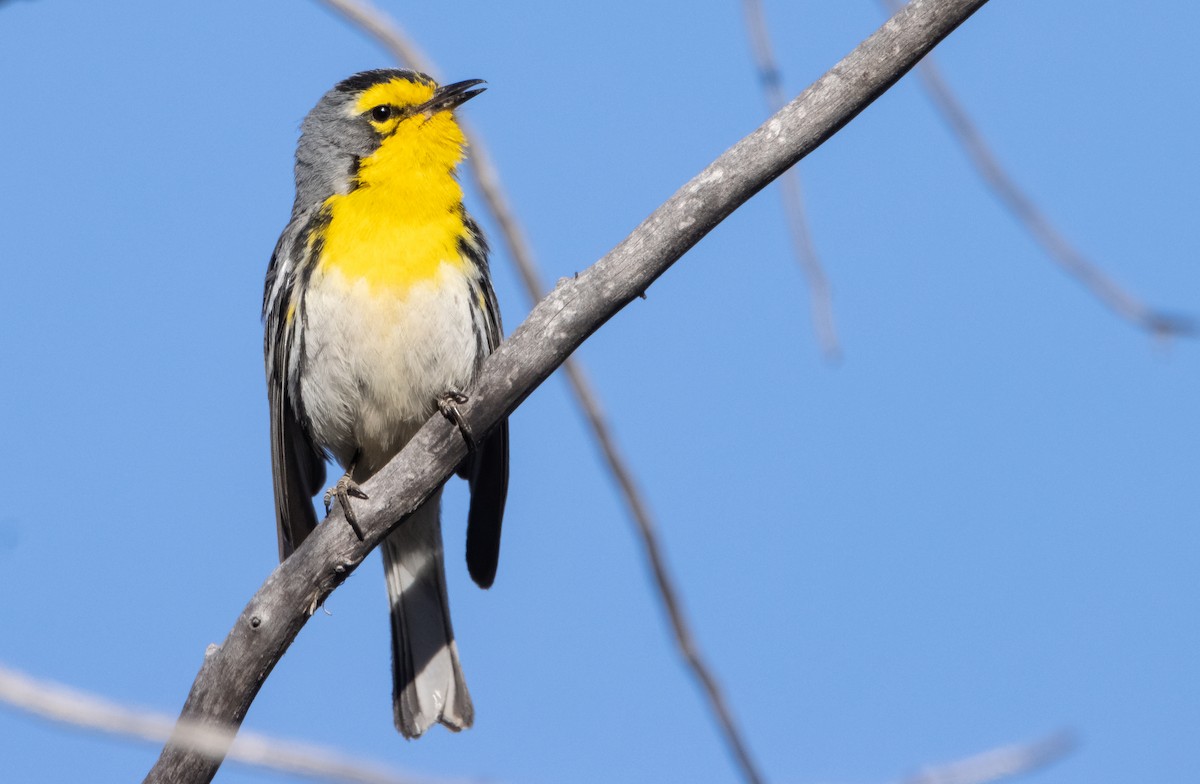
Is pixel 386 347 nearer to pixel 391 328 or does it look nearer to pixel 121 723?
pixel 391 328

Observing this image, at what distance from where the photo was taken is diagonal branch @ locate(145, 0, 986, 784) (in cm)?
→ 374

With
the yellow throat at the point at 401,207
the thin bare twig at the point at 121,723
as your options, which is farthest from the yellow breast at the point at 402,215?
the thin bare twig at the point at 121,723

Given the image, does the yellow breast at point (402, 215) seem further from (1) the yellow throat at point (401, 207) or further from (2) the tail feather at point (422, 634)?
(2) the tail feather at point (422, 634)

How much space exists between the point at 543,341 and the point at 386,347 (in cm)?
149

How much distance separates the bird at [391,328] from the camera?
5.34m

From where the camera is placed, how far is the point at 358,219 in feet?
18.0

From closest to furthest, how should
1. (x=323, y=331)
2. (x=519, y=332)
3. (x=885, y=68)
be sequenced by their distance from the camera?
(x=885, y=68) → (x=519, y=332) → (x=323, y=331)

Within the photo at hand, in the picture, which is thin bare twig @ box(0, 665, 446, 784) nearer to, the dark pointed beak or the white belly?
the white belly

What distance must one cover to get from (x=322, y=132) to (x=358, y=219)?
88 cm

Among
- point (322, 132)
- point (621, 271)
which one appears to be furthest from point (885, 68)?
point (322, 132)

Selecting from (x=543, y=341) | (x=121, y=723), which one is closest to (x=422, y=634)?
(x=543, y=341)

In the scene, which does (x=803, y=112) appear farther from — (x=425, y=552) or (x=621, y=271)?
(x=425, y=552)

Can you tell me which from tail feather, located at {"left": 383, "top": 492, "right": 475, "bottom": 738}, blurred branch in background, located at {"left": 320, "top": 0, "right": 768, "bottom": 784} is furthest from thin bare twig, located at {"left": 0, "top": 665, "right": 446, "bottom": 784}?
tail feather, located at {"left": 383, "top": 492, "right": 475, "bottom": 738}

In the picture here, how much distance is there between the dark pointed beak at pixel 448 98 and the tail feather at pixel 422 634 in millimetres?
1768
